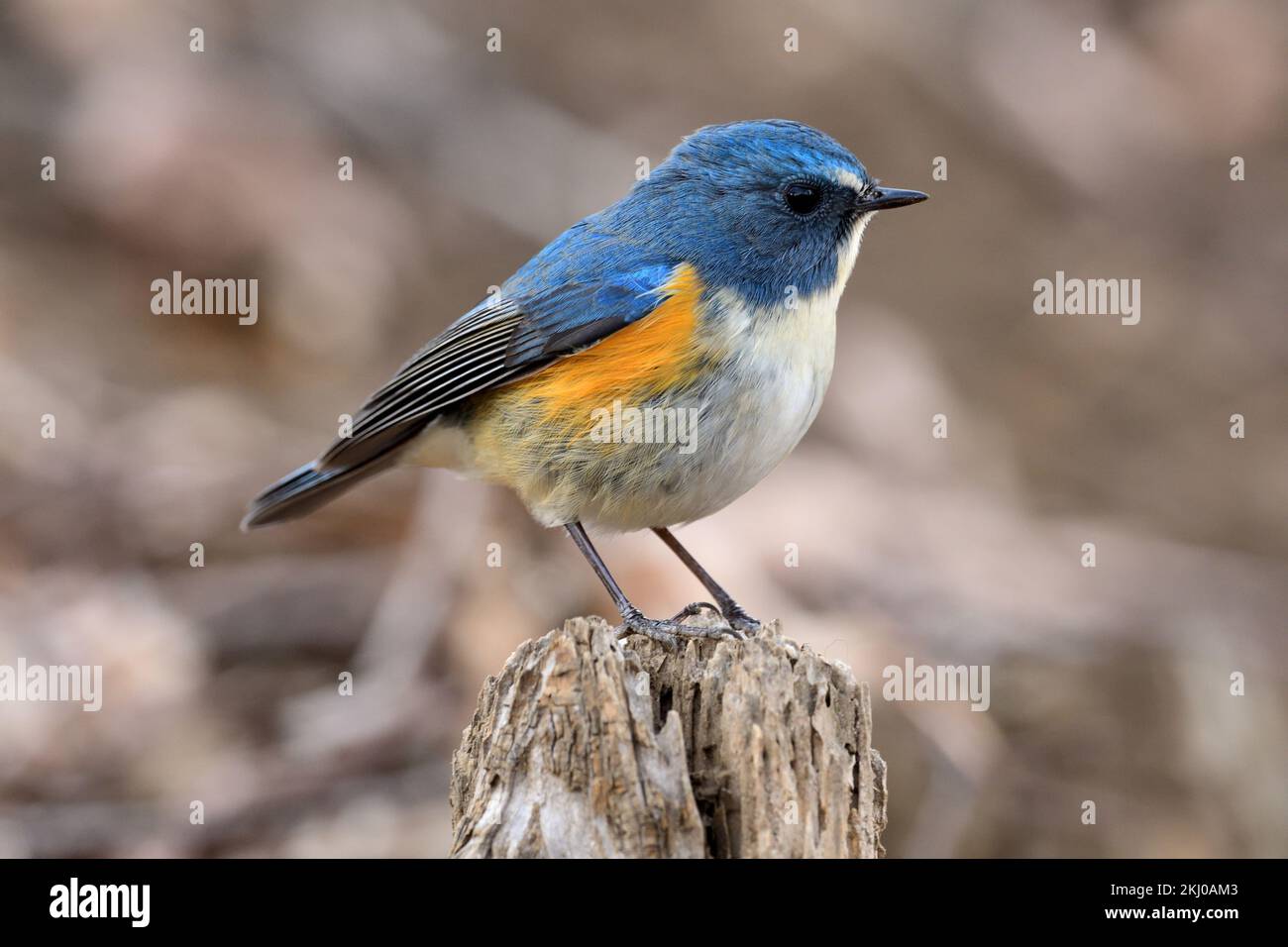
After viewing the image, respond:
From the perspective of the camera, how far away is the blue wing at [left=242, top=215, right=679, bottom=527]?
4.44m

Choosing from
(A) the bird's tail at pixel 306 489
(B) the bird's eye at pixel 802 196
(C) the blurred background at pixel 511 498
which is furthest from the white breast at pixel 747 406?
(C) the blurred background at pixel 511 498

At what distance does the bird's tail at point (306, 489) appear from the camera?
17.2ft

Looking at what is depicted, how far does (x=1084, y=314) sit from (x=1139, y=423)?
1180 mm

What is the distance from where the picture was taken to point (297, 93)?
976cm

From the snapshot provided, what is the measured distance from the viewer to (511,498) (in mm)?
6969

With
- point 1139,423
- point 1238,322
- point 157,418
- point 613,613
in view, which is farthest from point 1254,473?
point 157,418

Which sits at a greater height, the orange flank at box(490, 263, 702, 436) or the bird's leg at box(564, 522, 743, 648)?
the orange flank at box(490, 263, 702, 436)

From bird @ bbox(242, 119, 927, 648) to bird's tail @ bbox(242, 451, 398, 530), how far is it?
1.04ft

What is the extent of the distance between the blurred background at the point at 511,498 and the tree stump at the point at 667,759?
2618mm
